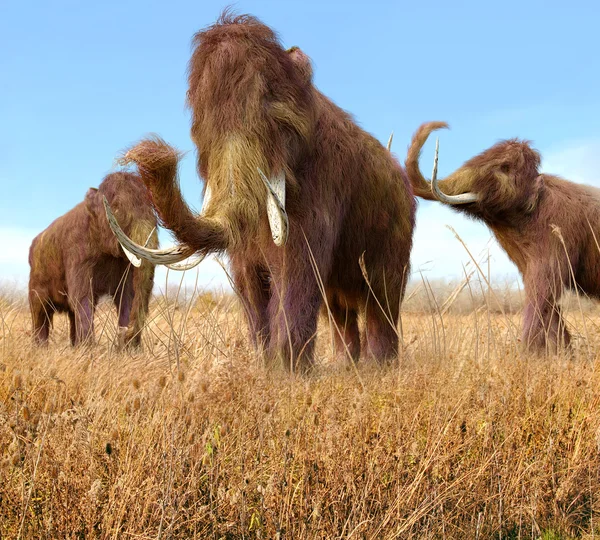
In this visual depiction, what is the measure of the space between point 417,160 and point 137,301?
9.15 ft

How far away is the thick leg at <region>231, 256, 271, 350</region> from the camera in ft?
13.4

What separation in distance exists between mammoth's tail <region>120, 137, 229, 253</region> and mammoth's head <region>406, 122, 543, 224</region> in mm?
3345

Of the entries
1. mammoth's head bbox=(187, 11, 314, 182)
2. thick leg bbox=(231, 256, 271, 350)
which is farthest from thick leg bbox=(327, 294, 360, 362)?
mammoth's head bbox=(187, 11, 314, 182)

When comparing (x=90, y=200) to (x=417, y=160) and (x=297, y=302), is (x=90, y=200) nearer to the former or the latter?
(x=417, y=160)

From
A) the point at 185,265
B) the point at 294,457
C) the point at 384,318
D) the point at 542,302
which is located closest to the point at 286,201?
the point at 185,265

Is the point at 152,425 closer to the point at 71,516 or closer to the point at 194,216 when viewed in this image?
the point at 71,516

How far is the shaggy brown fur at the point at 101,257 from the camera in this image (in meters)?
6.29

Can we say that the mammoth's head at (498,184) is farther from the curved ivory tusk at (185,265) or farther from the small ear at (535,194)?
the curved ivory tusk at (185,265)

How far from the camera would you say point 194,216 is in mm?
3248

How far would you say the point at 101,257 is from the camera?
22.1 ft

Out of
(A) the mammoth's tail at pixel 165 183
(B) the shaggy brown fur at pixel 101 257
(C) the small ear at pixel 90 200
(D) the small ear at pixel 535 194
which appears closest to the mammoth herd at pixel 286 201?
(A) the mammoth's tail at pixel 165 183

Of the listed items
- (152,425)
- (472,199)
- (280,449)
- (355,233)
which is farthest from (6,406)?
(472,199)

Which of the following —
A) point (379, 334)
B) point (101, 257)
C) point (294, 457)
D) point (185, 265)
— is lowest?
point (294, 457)

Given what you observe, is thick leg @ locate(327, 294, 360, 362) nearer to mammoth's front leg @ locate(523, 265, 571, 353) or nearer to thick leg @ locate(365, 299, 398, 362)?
thick leg @ locate(365, 299, 398, 362)
